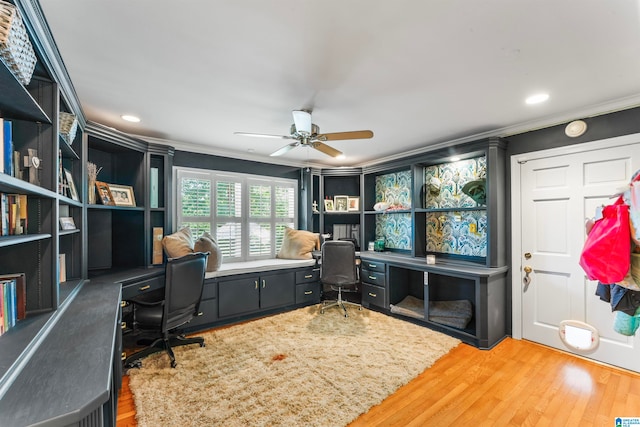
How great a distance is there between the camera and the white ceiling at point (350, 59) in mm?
1389

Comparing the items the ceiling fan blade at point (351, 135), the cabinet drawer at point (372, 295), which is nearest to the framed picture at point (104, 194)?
the ceiling fan blade at point (351, 135)

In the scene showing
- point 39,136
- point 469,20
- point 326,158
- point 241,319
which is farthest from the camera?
point 326,158

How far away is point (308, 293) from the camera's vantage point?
4297mm

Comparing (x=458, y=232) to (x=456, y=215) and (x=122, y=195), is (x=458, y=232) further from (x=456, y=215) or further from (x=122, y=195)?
(x=122, y=195)

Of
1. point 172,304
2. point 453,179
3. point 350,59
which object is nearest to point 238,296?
point 172,304

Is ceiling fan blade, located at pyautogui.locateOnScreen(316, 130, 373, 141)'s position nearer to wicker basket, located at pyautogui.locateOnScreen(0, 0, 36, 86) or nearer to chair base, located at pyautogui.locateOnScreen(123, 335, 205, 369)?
wicker basket, located at pyautogui.locateOnScreen(0, 0, 36, 86)

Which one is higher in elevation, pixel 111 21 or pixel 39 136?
pixel 111 21

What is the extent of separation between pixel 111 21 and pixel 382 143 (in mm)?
3053

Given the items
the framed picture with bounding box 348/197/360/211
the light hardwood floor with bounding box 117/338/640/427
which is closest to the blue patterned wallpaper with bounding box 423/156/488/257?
the framed picture with bounding box 348/197/360/211

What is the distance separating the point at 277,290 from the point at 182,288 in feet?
5.23

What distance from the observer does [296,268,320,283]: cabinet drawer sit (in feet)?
13.8

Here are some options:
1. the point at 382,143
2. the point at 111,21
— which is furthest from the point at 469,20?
the point at 382,143

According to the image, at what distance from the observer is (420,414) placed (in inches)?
77.2

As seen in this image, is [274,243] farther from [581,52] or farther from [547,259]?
[581,52]
